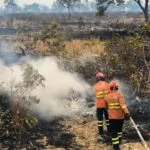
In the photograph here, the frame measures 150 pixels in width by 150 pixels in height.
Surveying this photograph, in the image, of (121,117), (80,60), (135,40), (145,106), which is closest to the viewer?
(121,117)

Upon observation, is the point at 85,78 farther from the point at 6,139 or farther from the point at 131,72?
the point at 6,139

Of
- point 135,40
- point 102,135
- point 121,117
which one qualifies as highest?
point 135,40

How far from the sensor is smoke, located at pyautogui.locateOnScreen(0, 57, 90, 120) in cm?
1186

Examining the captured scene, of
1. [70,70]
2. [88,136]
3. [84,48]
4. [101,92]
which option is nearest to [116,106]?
[101,92]

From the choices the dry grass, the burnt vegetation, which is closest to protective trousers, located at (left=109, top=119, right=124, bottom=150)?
the burnt vegetation

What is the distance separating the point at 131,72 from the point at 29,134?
20.1 ft

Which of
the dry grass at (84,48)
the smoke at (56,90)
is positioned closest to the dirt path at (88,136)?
the smoke at (56,90)

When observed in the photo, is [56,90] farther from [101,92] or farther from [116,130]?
[116,130]

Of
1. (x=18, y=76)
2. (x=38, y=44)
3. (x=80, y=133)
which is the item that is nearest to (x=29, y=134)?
(x=80, y=133)

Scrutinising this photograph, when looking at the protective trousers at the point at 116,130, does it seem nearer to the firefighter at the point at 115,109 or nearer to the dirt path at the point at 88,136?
the firefighter at the point at 115,109

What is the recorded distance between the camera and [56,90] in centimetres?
1334

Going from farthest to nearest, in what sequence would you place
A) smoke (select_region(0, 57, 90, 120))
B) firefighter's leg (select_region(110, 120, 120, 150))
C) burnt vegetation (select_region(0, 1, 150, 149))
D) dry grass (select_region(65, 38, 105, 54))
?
dry grass (select_region(65, 38, 105, 54)) → smoke (select_region(0, 57, 90, 120)) → burnt vegetation (select_region(0, 1, 150, 149)) → firefighter's leg (select_region(110, 120, 120, 150))

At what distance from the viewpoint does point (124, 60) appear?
15539 millimetres

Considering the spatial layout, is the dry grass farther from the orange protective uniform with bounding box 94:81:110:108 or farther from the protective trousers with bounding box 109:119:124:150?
the protective trousers with bounding box 109:119:124:150
